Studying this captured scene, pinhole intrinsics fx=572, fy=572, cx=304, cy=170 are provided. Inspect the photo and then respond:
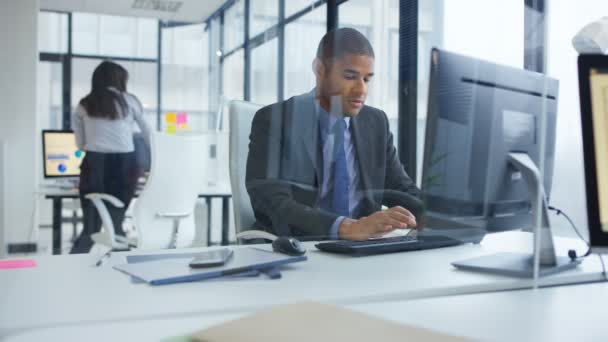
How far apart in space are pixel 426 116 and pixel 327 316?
61 centimetres

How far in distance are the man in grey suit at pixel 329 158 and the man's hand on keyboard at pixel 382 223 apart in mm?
64

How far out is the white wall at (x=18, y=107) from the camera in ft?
12.2

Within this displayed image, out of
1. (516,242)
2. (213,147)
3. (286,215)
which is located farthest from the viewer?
(213,147)

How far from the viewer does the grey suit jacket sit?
199 centimetres

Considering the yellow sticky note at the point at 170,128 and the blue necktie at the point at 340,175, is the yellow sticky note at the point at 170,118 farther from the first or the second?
the blue necktie at the point at 340,175

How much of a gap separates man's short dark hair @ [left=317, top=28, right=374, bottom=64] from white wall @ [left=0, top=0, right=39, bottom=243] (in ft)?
7.13

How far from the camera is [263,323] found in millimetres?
646

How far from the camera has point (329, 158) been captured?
2.19m

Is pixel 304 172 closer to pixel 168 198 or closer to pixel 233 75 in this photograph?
pixel 168 198

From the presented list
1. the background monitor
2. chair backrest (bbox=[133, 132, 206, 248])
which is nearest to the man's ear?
chair backrest (bbox=[133, 132, 206, 248])

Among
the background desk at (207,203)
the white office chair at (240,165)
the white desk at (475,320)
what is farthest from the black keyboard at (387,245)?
the background desk at (207,203)

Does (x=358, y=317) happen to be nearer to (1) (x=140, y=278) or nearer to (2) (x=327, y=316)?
(2) (x=327, y=316)

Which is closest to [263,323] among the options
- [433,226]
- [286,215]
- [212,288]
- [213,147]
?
[212,288]

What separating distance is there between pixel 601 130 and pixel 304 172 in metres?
1.42
